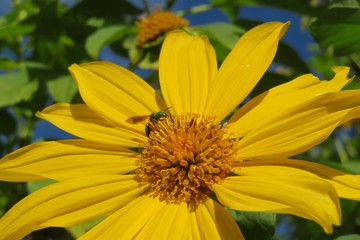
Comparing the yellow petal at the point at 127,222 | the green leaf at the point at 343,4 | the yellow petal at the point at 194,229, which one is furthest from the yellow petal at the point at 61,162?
the green leaf at the point at 343,4

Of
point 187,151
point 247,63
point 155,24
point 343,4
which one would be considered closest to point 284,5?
point 155,24

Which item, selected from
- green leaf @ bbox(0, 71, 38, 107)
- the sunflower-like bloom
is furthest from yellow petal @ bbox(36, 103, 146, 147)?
green leaf @ bbox(0, 71, 38, 107)

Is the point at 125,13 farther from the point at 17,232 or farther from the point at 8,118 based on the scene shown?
the point at 17,232

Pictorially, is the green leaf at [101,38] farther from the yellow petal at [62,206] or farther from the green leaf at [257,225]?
the green leaf at [257,225]

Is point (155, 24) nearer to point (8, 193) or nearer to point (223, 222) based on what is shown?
point (8, 193)

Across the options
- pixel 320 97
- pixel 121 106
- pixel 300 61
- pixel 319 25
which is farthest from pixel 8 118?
pixel 320 97

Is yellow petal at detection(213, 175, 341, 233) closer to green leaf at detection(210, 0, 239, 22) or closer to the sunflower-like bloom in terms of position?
the sunflower-like bloom
